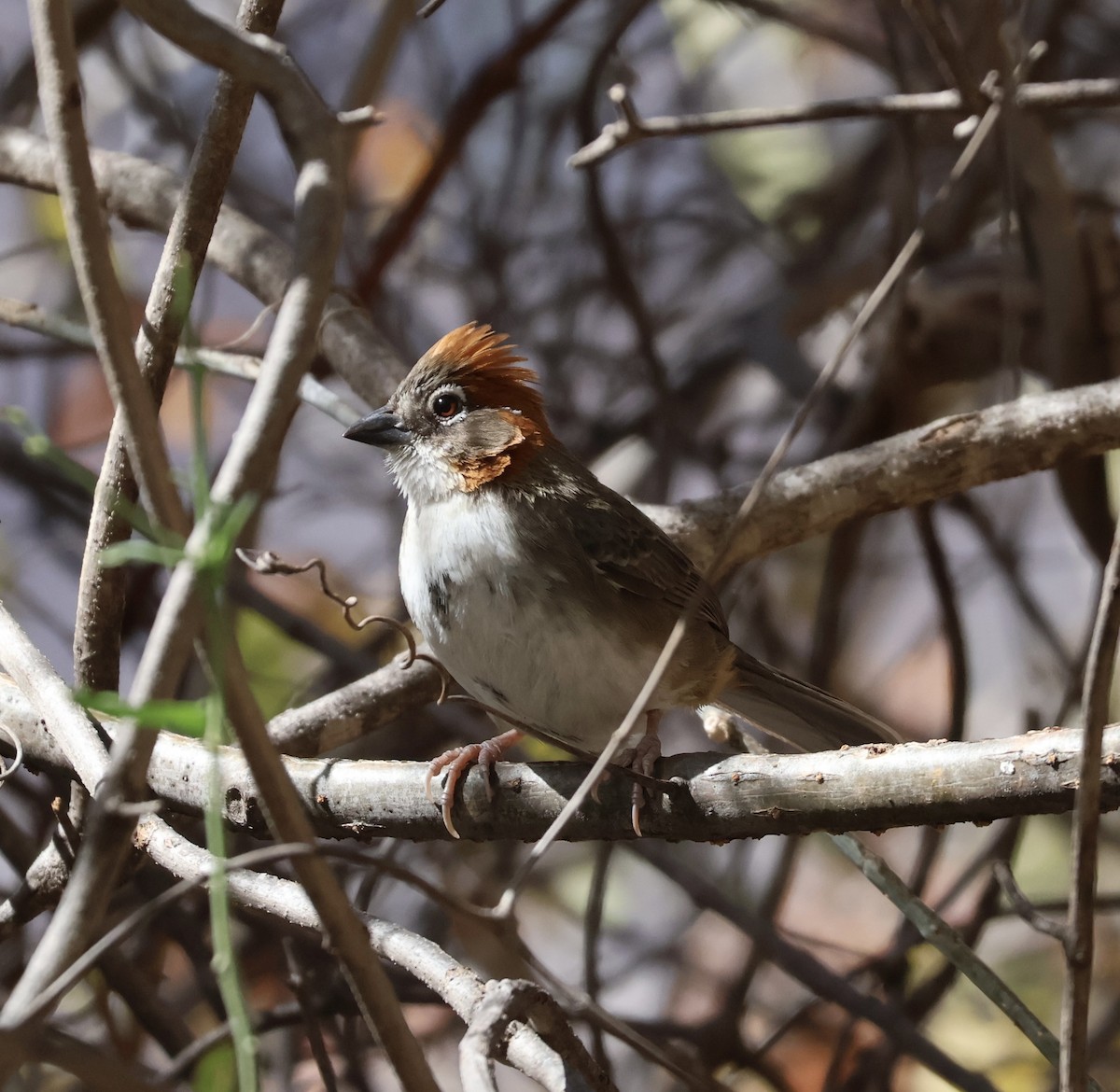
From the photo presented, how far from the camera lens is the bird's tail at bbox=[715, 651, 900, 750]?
10.0 ft

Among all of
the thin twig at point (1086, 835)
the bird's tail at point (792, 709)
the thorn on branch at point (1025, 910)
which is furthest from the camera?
the bird's tail at point (792, 709)

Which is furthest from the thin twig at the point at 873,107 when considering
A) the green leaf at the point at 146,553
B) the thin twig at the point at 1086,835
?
the green leaf at the point at 146,553

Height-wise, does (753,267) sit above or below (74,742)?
above

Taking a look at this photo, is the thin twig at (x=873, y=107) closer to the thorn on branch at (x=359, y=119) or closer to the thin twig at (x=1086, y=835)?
the thorn on branch at (x=359, y=119)

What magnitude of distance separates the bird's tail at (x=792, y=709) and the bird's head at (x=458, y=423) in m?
0.77

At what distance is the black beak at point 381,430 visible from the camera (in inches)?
124

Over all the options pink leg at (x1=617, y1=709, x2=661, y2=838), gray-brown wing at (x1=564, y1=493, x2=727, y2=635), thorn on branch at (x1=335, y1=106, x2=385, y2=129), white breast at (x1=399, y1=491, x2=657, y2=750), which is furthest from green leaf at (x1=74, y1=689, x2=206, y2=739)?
gray-brown wing at (x1=564, y1=493, x2=727, y2=635)

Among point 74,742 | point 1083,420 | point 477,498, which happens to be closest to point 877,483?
point 1083,420

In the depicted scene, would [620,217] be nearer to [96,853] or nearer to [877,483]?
[877,483]

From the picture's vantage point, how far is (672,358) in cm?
487

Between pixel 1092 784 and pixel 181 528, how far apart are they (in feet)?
3.01

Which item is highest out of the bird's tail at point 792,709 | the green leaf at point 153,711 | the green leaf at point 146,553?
the bird's tail at point 792,709

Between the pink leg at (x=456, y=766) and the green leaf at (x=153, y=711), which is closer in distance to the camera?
the green leaf at (x=153, y=711)

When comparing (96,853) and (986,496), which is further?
(986,496)
